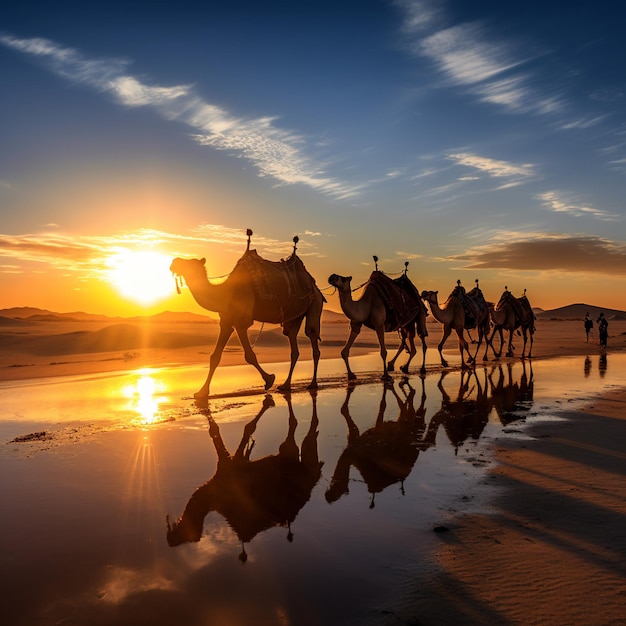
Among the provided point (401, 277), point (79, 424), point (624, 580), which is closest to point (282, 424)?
point (79, 424)

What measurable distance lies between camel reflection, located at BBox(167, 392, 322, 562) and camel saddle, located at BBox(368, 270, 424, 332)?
29.1 ft

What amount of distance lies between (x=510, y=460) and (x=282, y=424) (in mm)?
3597

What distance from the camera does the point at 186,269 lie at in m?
11.7

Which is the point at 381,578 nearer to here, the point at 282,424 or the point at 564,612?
the point at 564,612

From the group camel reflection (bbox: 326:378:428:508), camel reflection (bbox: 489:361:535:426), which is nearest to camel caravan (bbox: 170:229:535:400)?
camel reflection (bbox: 489:361:535:426)

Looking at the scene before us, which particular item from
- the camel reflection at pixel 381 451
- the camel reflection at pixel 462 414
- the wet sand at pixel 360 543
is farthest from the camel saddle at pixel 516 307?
the wet sand at pixel 360 543

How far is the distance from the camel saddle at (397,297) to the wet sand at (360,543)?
848 centimetres

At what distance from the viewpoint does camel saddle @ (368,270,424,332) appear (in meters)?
15.8

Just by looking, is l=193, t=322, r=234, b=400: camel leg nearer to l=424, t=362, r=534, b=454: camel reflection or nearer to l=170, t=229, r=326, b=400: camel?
l=170, t=229, r=326, b=400: camel

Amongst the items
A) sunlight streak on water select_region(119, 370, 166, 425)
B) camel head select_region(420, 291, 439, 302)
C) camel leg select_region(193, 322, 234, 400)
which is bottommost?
sunlight streak on water select_region(119, 370, 166, 425)

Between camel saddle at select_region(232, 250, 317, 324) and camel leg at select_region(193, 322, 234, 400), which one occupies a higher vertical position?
camel saddle at select_region(232, 250, 317, 324)

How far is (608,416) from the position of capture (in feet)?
30.7

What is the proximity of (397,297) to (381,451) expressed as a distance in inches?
377

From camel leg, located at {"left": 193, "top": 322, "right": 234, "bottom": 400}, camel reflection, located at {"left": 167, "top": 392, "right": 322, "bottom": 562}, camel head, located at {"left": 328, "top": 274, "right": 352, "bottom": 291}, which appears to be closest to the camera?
camel reflection, located at {"left": 167, "top": 392, "right": 322, "bottom": 562}
